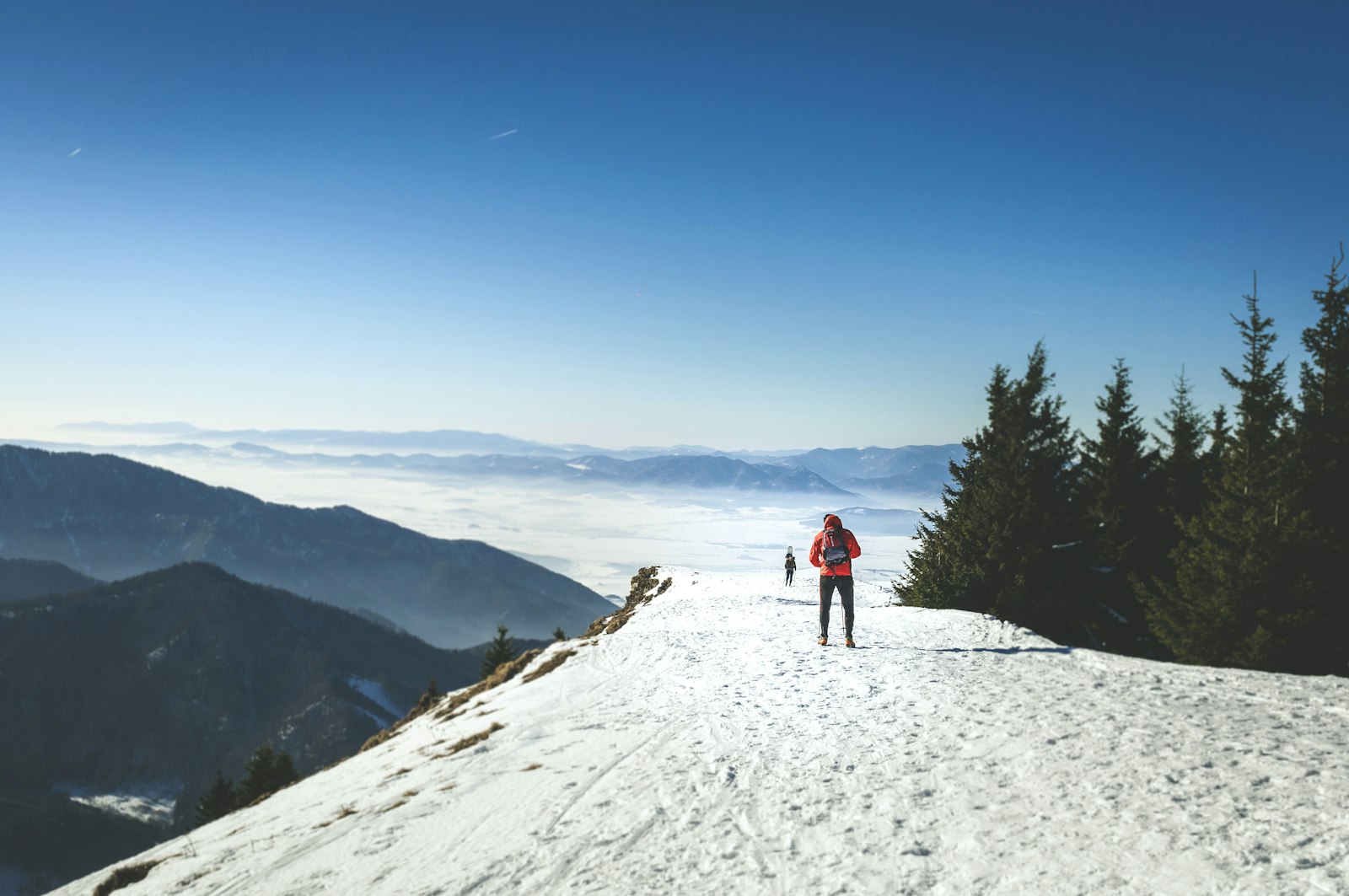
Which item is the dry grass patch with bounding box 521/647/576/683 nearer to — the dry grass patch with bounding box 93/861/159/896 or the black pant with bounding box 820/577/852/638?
the black pant with bounding box 820/577/852/638

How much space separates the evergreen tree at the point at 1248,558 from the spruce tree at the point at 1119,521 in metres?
5.28

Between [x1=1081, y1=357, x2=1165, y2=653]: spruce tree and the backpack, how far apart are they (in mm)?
17537

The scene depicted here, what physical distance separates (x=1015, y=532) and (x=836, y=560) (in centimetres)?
1405

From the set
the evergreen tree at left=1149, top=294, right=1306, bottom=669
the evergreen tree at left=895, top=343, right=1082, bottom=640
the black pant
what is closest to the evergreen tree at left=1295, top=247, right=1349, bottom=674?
the evergreen tree at left=1149, top=294, right=1306, bottom=669

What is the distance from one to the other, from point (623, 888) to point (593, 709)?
695cm

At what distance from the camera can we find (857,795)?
25.0 feet

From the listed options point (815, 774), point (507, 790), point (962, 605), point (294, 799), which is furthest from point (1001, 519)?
point (294, 799)

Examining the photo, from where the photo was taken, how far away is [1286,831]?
6.22 m

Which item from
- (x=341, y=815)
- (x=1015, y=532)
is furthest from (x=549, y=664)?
(x=1015, y=532)

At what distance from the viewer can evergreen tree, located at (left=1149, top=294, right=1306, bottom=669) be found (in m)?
18.0

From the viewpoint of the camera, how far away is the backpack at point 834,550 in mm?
15484

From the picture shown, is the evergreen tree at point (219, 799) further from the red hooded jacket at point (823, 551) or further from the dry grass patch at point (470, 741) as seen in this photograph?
the red hooded jacket at point (823, 551)

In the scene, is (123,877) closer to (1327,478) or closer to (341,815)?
(341,815)

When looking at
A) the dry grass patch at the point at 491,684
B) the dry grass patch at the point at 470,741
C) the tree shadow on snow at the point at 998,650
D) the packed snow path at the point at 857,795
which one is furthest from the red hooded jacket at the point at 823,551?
the dry grass patch at the point at 491,684
